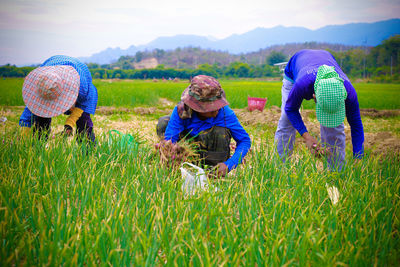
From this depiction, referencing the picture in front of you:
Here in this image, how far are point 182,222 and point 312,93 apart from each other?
179 centimetres

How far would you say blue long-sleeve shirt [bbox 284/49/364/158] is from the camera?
7.47 feet

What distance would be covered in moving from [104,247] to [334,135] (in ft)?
7.62

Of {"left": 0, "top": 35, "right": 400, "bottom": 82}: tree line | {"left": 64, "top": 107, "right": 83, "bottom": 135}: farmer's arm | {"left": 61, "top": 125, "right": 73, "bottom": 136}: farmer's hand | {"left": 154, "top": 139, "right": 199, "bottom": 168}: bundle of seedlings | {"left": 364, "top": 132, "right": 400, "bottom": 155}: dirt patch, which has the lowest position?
{"left": 364, "top": 132, "right": 400, "bottom": 155}: dirt patch

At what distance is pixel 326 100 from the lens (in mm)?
2051

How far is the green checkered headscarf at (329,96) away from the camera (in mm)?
2029

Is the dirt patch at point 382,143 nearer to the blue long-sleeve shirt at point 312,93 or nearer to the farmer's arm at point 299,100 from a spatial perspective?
the blue long-sleeve shirt at point 312,93

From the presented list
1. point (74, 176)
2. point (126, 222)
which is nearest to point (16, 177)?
point (74, 176)

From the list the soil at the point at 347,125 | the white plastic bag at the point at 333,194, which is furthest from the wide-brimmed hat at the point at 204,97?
the soil at the point at 347,125

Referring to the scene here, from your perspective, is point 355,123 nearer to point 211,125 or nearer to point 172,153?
point 211,125

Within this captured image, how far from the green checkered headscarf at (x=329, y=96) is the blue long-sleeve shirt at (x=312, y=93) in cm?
13

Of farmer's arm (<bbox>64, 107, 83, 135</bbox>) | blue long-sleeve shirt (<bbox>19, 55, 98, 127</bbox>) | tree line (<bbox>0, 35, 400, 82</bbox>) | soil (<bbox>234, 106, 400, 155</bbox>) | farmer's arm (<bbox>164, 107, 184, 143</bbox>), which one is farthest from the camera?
tree line (<bbox>0, 35, 400, 82</bbox>)

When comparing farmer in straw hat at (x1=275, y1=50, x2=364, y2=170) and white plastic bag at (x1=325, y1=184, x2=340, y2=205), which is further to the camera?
farmer in straw hat at (x1=275, y1=50, x2=364, y2=170)

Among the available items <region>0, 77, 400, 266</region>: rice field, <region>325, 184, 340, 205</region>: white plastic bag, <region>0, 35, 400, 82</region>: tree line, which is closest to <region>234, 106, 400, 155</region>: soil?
<region>325, 184, 340, 205</region>: white plastic bag

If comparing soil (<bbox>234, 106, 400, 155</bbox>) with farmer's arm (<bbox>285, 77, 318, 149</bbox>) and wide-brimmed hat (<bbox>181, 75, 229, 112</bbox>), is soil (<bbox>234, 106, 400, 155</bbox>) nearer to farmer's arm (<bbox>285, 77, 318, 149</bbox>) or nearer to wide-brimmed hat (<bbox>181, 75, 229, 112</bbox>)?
farmer's arm (<bbox>285, 77, 318, 149</bbox>)
